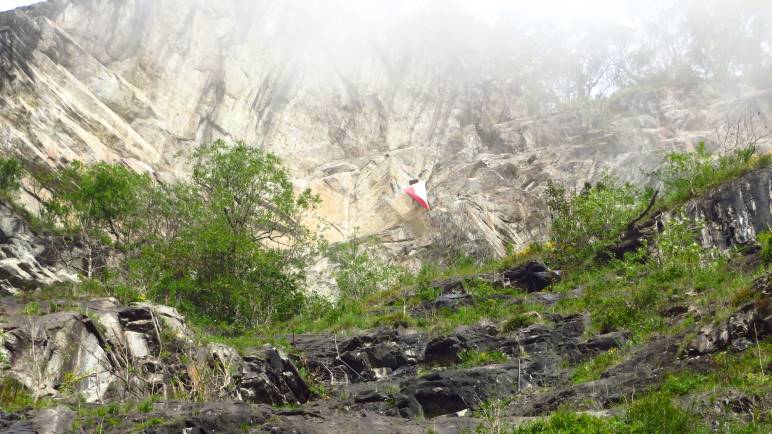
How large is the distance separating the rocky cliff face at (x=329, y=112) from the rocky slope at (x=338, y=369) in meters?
26.3

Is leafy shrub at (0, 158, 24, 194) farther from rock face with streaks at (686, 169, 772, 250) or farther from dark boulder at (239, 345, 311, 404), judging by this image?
rock face with streaks at (686, 169, 772, 250)

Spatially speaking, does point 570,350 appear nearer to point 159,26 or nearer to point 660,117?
point 660,117

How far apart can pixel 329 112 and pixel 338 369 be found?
46642 mm

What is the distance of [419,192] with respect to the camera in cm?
5678

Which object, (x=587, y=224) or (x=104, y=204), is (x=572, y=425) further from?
(x=104, y=204)

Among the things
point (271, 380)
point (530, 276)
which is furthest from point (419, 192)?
point (271, 380)

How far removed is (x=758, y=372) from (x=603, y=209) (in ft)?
66.2

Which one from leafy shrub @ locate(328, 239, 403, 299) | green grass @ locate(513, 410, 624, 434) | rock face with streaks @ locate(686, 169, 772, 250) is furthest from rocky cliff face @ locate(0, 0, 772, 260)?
green grass @ locate(513, 410, 624, 434)

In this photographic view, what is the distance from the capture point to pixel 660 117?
66.4m

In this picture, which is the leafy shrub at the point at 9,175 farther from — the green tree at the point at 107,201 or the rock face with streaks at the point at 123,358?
the rock face with streaks at the point at 123,358

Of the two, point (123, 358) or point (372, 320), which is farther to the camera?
point (372, 320)

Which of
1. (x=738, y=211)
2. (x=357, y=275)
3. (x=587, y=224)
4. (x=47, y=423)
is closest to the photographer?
(x=47, y=423)

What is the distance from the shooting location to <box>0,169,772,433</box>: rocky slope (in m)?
15.0

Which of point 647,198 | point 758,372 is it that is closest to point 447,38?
point 647,198
